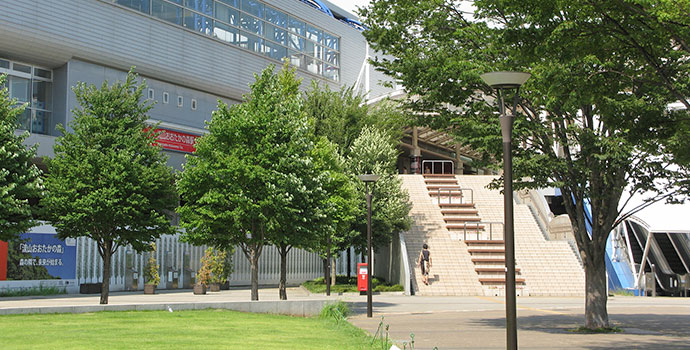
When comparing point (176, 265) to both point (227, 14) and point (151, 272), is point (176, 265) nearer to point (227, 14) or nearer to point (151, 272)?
point (151, 272)

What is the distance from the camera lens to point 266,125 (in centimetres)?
2097

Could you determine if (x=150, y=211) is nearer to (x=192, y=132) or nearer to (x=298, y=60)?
(x=192, y=132)

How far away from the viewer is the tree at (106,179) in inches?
796

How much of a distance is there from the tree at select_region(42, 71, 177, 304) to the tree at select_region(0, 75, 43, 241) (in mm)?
521

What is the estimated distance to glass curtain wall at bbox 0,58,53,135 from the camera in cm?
3108

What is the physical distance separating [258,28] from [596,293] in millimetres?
29573

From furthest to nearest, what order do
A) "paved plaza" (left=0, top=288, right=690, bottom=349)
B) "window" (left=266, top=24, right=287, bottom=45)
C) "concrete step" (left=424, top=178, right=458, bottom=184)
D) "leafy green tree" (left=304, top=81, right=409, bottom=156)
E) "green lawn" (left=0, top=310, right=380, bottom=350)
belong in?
"concrete step" (left=424, top=178, right=458, bottom=184) → "window" (left=266, top=24, right=287, bottom=45) → "leafy green tree" (left=304, top=81, right=409, bottom=156) → "paved plaza" (left=0, top=288, right=690, bottom=349) → "green lawn" (left=0, top=310, right=380, bottom=350)

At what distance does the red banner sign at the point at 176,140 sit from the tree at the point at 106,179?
Result: 606 inches

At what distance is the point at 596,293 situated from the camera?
56.1ft

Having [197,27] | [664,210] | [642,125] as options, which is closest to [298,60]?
[197,27]

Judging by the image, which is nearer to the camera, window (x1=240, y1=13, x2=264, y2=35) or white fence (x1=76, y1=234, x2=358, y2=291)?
white fence (x1=76, y1=234, x2=358, y2=291)

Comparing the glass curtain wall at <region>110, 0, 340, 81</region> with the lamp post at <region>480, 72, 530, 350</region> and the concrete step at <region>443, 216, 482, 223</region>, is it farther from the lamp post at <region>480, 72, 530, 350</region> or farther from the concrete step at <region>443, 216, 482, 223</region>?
the lamp post at <region>480, 72, 530, 350</region>

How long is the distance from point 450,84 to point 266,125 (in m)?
5.96

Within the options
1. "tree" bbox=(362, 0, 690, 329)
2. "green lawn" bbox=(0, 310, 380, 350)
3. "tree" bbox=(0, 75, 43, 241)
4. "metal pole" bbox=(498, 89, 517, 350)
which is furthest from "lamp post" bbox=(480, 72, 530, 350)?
"tree" bbox=(0, 75, 43, 241)
